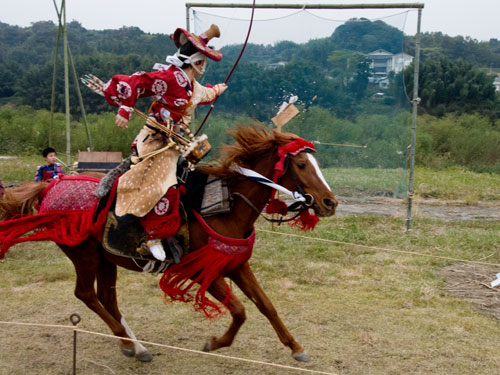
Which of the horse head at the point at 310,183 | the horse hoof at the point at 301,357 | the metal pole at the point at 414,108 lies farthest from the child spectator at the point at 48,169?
the metal pole at the point at 414,108

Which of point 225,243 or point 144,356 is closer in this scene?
point 225,243

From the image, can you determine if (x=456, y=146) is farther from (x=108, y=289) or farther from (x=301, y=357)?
(x=108, y=289)

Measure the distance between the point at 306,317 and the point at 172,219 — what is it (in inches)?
82.1

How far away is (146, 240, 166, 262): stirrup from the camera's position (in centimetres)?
402

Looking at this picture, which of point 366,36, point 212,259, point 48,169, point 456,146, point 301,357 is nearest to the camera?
point 212,259

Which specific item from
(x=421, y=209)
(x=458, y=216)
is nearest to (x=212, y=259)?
(x=458, y=216)

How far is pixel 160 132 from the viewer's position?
4129 millimetres

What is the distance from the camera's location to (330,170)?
9.28 meters

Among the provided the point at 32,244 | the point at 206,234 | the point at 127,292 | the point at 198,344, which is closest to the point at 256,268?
the point at 127,292

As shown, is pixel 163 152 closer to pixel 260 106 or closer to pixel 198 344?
pixel 198 344

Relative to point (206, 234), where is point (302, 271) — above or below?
below

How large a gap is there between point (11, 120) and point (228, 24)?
625 inches

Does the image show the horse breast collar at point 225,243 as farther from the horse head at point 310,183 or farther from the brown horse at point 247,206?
the horse head at point 310,183

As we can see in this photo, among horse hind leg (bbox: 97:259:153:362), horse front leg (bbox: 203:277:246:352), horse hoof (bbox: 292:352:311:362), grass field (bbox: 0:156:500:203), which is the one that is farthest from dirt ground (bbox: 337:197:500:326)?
horse hind leg (bbox: 97:259:153:362)
